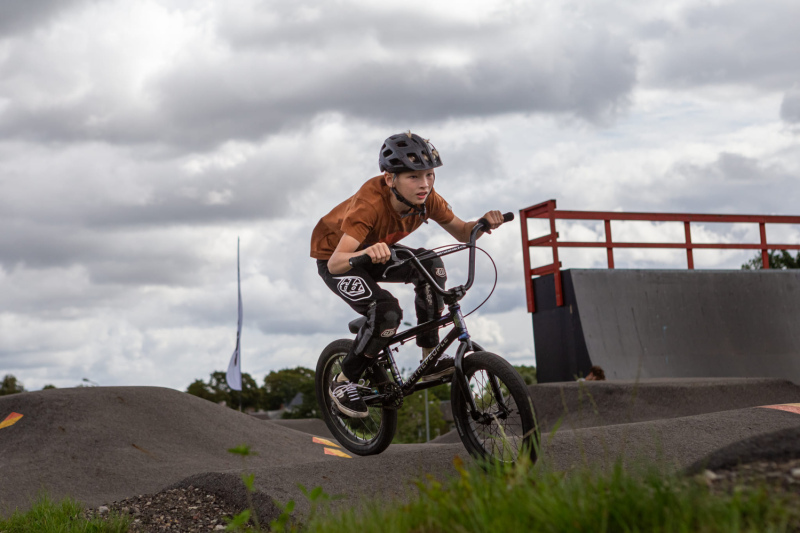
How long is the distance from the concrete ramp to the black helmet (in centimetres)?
773

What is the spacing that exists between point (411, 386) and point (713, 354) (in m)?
9.65

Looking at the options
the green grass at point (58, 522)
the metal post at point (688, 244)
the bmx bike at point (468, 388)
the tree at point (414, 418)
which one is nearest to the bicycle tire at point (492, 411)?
the bmx bike at point (468, 388)

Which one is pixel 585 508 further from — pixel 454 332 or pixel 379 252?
pixel 454 332

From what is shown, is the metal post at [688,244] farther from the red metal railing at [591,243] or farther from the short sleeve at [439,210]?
the short sleeve at [439,210]

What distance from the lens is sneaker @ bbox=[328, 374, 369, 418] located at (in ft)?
18.4

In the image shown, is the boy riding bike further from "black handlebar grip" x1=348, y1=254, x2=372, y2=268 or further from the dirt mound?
the dirt mound

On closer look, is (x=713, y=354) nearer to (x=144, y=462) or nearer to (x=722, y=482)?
(x=144, y=462)

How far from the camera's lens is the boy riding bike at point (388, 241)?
507cm

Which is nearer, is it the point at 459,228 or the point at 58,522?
the point at 58,522

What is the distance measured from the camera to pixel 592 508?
219 centimetres

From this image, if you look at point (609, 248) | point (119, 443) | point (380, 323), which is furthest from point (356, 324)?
point (609, 248)

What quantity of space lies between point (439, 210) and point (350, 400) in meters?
1.63

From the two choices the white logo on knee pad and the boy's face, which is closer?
the boy's face

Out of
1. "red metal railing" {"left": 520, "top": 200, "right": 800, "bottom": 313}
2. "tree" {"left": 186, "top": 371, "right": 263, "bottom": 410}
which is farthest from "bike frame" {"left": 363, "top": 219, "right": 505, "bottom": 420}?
"tree" {"left": 186, "top": 371, "right": 263, "bottom": 410}
